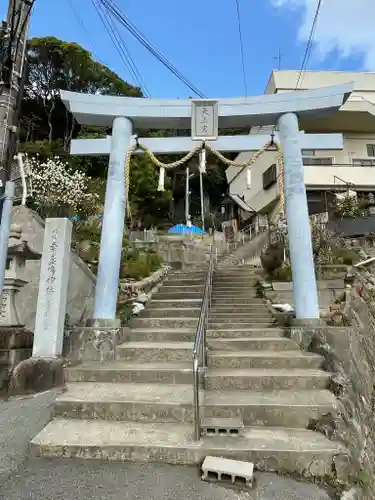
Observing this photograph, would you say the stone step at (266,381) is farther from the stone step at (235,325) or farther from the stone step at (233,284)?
the stone step at (233,284)

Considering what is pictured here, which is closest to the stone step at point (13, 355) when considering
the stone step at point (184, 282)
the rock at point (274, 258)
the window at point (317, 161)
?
the stone step at point (184, 282)

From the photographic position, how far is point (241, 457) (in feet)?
10.3

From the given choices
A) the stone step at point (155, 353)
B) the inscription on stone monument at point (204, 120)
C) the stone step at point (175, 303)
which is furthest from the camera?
the stone step at point (175, 303)

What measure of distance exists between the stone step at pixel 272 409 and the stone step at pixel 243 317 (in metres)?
3.00

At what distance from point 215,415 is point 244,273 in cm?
767

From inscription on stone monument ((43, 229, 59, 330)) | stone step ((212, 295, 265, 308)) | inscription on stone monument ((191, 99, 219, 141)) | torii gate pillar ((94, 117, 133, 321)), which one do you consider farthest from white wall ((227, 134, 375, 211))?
inscription on stone monument ((43, 229, 59, 330))

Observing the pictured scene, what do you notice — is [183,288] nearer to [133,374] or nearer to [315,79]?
[133,374]

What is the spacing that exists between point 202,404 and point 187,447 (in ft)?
2.21

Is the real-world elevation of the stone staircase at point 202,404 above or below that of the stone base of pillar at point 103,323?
below

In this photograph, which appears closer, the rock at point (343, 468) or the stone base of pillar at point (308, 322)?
the rock at point (343, 468)

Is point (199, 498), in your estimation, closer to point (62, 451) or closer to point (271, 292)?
point (62, 451)

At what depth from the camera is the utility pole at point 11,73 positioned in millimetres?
4875

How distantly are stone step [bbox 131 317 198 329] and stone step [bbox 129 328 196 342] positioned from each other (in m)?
0.54

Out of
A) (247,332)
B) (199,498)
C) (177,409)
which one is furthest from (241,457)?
(247,332)
